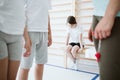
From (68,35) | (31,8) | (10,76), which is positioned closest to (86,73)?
(68,35)

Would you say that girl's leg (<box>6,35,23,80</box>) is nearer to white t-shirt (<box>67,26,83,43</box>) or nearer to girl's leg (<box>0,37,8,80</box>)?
girl's leg (<box>0,37,8,80</box>)

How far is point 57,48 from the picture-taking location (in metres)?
4.05

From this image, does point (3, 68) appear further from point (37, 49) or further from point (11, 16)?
point (37, 49)

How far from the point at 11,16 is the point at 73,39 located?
247 cm

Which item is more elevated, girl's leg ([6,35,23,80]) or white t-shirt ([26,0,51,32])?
white t-shirt ([26,0,51,32])

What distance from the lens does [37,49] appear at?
1.83 m

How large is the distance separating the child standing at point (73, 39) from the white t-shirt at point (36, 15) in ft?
4.97

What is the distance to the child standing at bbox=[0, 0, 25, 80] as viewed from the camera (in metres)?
1.02

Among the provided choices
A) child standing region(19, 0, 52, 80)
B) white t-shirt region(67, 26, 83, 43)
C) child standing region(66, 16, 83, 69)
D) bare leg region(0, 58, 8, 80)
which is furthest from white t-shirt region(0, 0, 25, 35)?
white t-shirt region(67, 26, 83, 43)

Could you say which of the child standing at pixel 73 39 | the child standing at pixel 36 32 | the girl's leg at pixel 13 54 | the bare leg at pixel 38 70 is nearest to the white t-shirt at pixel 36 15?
the child standing at pixel 36 32

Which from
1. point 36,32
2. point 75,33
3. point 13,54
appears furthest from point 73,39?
point 13,54

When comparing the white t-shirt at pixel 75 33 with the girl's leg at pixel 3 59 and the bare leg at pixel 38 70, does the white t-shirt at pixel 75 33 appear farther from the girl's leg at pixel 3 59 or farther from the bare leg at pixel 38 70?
the girl's leg at pixel 3 59

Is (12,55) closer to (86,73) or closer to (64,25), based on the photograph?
(86,73)

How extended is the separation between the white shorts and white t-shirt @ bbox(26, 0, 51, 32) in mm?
61
